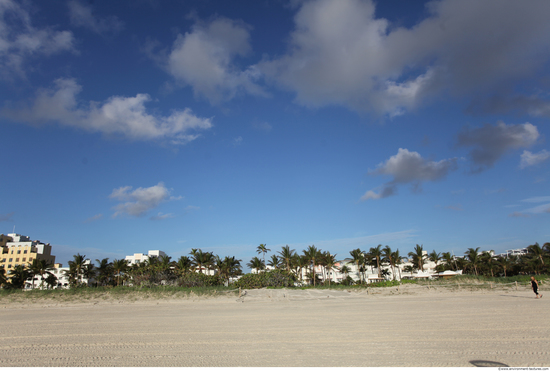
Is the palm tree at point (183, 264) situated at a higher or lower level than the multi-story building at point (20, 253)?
lower

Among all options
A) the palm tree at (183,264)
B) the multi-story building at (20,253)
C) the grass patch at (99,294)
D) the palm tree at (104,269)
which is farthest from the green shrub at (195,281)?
the multi-story building at (20,253)

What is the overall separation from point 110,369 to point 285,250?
2252 inches

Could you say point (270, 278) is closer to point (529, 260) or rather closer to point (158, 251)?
point (529, 260)

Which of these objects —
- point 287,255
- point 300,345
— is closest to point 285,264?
point 287,255

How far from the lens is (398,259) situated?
212ft

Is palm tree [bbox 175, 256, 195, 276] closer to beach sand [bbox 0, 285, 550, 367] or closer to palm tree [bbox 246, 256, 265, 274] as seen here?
palm tree [bbox 246, 256, 265, 274]

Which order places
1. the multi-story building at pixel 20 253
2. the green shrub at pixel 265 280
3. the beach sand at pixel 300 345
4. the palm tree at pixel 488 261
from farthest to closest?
the multi-story building at pixel 20 253
the palm tree at pixel 488 261
the green shrub at pixel 265 280
the beach sand at pixel 300 345

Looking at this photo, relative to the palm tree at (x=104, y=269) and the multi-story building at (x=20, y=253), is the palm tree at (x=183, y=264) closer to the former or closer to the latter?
the palm tree at (x=104, y=269)

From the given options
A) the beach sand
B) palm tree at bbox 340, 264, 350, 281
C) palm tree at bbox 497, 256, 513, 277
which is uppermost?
the beach sand

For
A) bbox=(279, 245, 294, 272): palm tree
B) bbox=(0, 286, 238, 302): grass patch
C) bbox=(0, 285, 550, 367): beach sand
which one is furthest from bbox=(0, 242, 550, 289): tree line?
bbox=(0, 285, 550, 367): beach sand

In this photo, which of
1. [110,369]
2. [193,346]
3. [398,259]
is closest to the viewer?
[110,369]

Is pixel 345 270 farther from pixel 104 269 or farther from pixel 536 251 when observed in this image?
pixel 104 269

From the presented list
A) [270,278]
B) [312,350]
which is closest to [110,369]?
[312,350]

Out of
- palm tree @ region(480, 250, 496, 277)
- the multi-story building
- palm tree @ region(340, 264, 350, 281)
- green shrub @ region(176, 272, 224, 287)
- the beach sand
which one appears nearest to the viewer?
the beach sand
